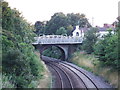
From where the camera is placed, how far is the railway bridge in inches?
1527

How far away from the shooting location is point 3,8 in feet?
57.7

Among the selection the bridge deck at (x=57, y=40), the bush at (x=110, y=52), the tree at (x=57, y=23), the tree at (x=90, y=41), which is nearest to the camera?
the bush at (x=110, y=52)

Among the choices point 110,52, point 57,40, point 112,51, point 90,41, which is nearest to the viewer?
point 112,51

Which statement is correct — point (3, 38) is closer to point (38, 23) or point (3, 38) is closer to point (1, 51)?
point (1, 51)

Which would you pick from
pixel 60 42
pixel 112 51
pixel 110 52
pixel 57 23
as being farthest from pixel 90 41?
pixel 57 23

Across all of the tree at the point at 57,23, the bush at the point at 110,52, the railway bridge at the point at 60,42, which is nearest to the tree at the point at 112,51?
the bush at the point at 110,52

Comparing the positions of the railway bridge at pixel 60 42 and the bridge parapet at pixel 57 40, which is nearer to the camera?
the bridge parapet at pixel 57 40

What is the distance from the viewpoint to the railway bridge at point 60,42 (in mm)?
38781

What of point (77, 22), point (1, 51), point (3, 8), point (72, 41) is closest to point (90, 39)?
point (72, 41)

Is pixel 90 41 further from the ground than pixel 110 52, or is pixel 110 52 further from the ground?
pixel 90 41

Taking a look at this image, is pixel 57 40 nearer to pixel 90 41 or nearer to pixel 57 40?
pixel 57 40

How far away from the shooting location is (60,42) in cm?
4012

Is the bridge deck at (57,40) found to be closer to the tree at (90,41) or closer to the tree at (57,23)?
the tree at (90,41)

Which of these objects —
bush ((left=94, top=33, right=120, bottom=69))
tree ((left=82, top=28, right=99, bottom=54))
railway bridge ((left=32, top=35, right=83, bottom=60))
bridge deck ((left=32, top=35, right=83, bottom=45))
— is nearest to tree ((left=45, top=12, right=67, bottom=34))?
railway bridge ((left=32, top=35, right=83, bottom=60))
